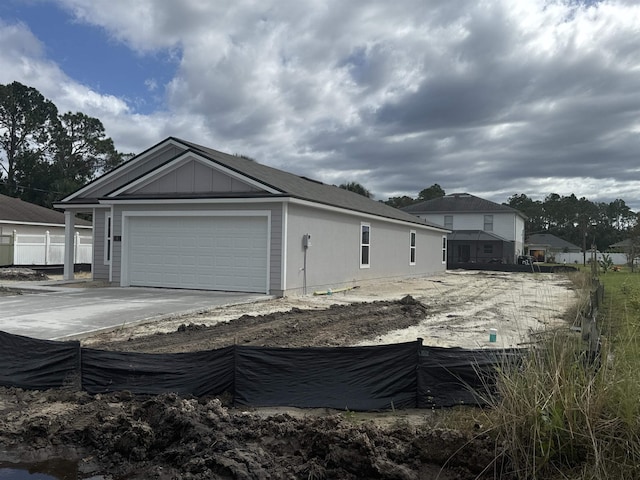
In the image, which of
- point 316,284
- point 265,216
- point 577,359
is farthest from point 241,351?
point 316,284

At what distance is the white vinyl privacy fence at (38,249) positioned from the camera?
26.5m

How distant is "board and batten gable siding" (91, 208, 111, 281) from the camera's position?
64.2ft

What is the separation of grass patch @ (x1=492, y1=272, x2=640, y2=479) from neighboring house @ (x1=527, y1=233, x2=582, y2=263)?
64821 millimetres

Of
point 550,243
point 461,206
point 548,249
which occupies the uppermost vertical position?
point 461,206

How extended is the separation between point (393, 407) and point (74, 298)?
36.7 ft

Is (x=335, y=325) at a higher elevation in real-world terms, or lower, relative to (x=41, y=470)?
higher

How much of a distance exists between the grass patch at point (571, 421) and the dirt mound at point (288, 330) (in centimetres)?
479

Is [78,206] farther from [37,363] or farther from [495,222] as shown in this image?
[495,222]

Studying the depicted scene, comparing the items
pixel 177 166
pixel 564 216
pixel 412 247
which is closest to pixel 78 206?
pixel 177 166

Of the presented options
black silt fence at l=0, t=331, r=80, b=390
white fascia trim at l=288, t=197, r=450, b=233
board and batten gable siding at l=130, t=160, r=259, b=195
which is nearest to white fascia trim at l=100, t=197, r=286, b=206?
board and batten gable siding at l=130, t=160, r=259, b=195

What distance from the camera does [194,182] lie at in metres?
16.6

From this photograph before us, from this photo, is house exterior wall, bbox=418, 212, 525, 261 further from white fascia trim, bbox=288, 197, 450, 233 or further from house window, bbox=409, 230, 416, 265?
house window, bbox=409, 230, 416, 265

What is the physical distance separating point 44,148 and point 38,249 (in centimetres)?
3014

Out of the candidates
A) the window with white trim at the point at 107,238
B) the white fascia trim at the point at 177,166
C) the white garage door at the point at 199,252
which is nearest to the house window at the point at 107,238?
the window with white trim at the point at 107,238
